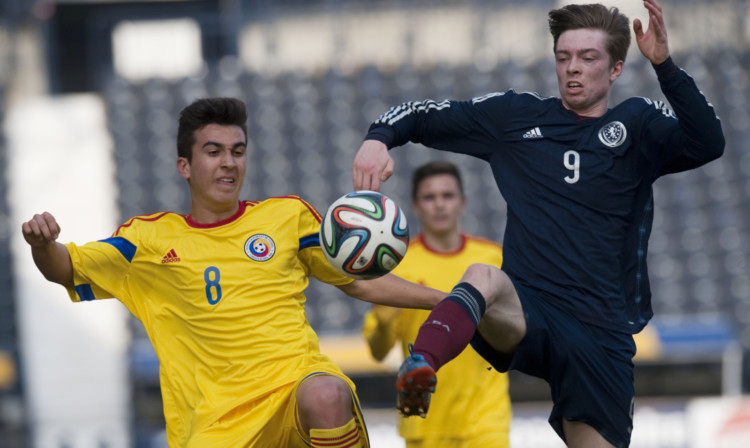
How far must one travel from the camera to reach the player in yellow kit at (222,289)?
4.47 m

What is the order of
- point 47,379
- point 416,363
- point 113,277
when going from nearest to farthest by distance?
point 416,363
point 113,277
point 47,379

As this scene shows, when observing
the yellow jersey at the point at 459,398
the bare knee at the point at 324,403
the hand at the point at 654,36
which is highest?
the hand at the point at 654,36

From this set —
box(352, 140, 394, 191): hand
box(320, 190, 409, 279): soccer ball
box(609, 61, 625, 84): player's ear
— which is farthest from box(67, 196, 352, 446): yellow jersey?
box(609, 61, 625, 84): player's ear

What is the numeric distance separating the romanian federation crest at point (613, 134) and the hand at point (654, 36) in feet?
1.19

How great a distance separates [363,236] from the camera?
164 inches

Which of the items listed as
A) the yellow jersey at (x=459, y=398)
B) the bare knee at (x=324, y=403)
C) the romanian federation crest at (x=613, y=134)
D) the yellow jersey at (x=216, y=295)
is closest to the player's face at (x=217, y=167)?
the yellow jersey at (x=216, y=295)

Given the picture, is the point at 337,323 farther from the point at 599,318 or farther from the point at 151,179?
the point at 599,318

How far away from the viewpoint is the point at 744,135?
12.8m

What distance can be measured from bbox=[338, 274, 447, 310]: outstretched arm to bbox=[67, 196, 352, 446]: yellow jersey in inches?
4.9

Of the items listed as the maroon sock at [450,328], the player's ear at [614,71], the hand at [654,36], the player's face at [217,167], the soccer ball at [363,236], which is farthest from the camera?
the player's face at [217,167]

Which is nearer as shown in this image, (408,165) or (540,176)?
(540,176)

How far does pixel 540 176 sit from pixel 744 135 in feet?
30.3

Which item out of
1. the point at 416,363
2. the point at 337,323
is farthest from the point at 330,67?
the point at 416,363

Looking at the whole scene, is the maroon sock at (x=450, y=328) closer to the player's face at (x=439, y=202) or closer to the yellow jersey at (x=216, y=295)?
the yellow jersey at (x=216, y=295)
